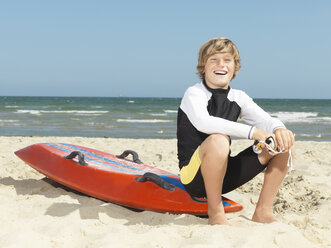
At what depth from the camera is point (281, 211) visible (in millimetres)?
3152

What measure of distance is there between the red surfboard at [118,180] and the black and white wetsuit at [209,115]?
35 cm

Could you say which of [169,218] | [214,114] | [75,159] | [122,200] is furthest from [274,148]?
[75,159]

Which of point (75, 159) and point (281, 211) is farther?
point (75, 159)

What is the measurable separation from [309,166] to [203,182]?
276cm

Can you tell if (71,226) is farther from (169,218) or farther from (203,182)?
(203,182)

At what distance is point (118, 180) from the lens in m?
3.11

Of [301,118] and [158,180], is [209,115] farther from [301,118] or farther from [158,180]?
[301,118]

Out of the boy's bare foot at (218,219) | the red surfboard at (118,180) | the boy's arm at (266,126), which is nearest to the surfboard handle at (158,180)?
the red surfboard at (118,180)

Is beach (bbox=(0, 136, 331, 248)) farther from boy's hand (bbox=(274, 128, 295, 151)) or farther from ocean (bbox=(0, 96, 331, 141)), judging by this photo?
ocean (bbox=(0, 96, 331, 141))

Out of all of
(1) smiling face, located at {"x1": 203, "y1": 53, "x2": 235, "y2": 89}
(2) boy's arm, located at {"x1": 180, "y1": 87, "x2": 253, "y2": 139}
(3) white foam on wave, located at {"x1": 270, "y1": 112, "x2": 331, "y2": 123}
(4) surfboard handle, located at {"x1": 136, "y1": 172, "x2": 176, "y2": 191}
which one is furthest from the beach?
(3) white foam on wave, located at {"x1": 270, "y1": 112, "x2": 331, "y2": 123}

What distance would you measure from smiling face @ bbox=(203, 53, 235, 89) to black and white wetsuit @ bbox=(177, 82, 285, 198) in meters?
0.05

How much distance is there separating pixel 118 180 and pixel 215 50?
1.32 meters

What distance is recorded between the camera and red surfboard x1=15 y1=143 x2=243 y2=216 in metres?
2.85

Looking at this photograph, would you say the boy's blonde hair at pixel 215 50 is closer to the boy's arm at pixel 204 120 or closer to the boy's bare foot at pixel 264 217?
the boy's arm at pixel 204 120
